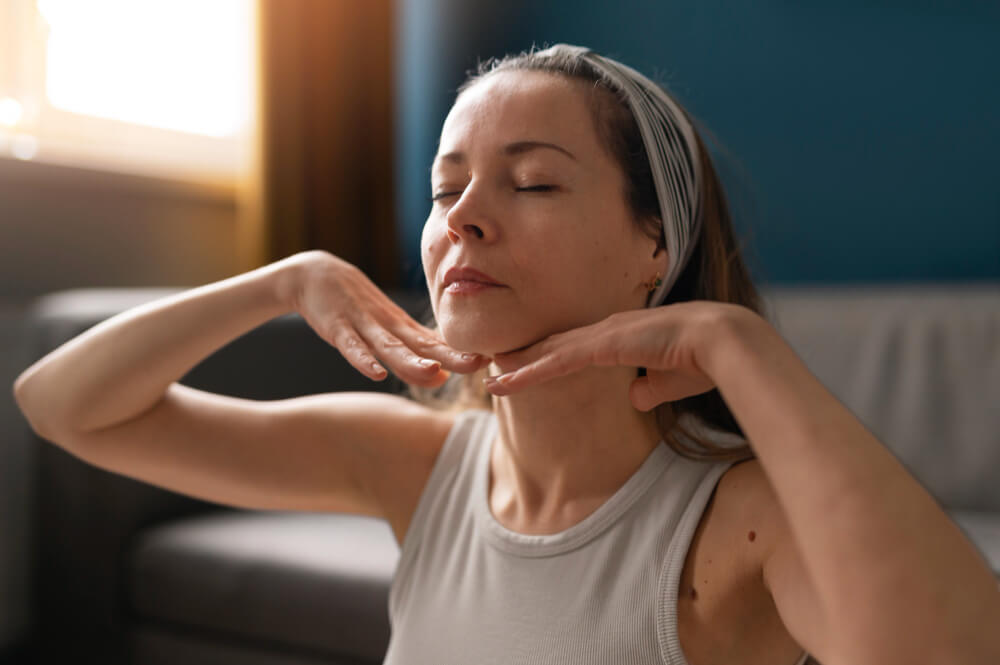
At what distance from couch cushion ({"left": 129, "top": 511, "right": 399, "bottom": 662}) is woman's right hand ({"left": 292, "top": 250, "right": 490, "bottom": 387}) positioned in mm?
723

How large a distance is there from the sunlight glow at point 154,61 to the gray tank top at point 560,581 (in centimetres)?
213

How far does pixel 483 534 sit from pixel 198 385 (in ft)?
3.85

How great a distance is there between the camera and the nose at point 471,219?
819mm

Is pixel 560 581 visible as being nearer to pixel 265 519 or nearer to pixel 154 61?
pixel 265 519

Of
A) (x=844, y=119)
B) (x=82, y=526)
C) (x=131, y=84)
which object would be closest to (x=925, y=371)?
(x=844, y=119)

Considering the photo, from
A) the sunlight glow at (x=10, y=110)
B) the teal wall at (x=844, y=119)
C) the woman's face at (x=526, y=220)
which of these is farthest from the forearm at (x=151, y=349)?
the sunlight glow at (x=10, y=110)

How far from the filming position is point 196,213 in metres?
2.83

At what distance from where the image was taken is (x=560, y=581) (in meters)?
0.85

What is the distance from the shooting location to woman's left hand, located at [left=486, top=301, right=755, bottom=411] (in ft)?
2.39

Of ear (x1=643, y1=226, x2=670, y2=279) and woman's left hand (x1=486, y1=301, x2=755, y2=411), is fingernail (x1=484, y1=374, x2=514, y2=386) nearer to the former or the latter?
woman's left hand (x1=486, y1=301, x2=755, y2=411)

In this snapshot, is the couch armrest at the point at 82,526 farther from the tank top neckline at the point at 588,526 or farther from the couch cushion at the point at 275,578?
the tank top neckline at the point at 588,526

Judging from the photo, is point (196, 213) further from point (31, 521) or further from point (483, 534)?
point (483, 534)

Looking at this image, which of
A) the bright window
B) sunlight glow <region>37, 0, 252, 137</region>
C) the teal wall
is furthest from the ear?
sunlight glow <region>37, 0, 252, 137</region>

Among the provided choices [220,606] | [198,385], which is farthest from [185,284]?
[220,606]
